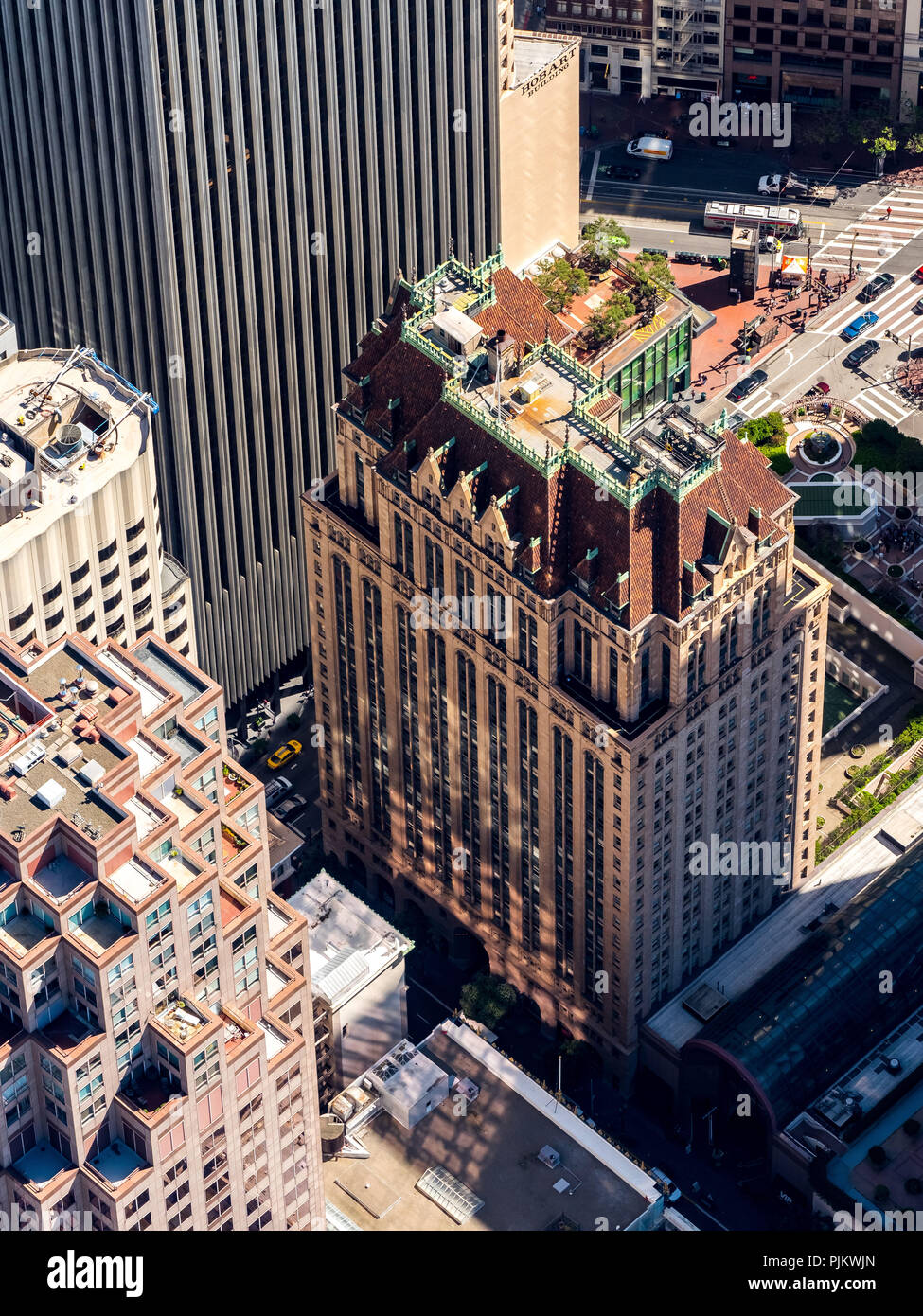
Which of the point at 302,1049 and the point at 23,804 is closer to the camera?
the point at 23,804

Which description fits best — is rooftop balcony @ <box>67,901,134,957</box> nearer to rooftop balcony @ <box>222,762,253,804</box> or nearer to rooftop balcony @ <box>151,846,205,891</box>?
rooftop balcony @ <box>151,846,205,891</box>

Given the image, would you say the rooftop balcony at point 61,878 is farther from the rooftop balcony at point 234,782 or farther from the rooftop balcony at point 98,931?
the rooftop balcony at point 234,782

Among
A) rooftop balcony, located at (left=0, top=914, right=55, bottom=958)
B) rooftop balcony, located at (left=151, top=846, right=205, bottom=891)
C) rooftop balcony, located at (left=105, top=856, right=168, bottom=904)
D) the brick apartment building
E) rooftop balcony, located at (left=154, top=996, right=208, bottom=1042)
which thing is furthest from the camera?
rooftop balcony, located at (left=154, top=996, right=208, bottom=1042)

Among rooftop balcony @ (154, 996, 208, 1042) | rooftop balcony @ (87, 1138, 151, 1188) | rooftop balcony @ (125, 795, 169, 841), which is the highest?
rooftop balcony @ (125, 795, 169, 841)

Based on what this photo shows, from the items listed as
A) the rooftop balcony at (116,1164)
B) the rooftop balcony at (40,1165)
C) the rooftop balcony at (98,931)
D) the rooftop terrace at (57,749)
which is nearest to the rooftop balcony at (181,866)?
the rooftop balcony at (98,931)

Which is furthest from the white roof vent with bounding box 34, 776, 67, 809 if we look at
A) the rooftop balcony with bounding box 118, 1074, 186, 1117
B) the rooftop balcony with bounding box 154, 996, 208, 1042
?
the rooftop balcony with bounding box 118, 1074, 186, 1117

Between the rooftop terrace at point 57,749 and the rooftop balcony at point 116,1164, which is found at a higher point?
the rooftop terrace at point 57,749
